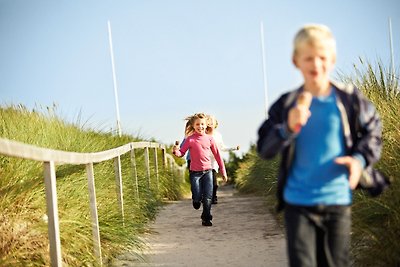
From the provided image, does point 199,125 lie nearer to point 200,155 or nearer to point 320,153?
point 200,155

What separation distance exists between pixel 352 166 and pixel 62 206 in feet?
10.2

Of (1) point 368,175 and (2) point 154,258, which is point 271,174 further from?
(1) point 368,175

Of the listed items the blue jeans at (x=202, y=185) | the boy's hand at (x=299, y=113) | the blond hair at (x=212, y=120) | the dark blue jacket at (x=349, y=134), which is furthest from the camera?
the blond hair at (x=212, y=120)

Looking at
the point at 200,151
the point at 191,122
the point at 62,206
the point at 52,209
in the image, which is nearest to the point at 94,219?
the point at 62,206

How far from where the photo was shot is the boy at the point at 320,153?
9.66ft

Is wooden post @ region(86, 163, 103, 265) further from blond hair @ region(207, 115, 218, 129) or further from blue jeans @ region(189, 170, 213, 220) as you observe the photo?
blond hair @ region(207, 115, 218, 129)

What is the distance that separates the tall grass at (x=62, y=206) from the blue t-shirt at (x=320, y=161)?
2160 millimetres

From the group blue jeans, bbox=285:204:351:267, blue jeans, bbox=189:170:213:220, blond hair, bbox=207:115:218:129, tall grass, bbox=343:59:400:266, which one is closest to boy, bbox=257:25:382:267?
blue jeans, bbox=285:204:351:267

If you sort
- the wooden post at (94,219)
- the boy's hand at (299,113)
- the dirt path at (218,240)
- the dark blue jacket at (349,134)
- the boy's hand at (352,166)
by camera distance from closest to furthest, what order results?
the boy's hand at (299,113) → the boy's hand at (352,166) → the dark blue jacket at (349,134) → the wooden post at (94,219) → the dirt path at (218,240)

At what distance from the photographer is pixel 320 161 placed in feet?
9.72

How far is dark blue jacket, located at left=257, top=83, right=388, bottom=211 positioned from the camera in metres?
3.01

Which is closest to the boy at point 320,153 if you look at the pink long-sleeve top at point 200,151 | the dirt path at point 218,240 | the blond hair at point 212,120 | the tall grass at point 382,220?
the tall grass at point 382,220

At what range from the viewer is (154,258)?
629cm

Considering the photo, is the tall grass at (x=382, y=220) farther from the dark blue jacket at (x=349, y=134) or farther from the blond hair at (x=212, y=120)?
the blond hair at (x=212, y=120)
